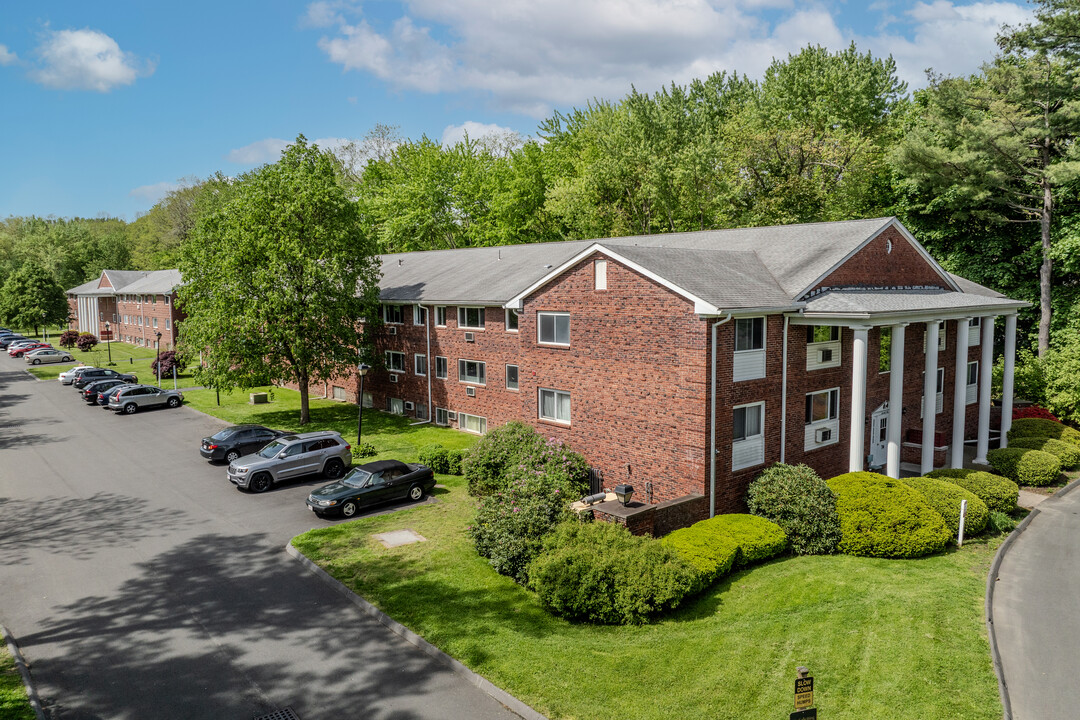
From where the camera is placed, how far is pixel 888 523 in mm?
17656

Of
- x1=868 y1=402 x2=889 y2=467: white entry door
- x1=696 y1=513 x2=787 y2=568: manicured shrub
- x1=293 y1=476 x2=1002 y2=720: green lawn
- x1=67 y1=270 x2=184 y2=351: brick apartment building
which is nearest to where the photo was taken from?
x1=293 y1=476 x2=1002 y2=720: green lawn

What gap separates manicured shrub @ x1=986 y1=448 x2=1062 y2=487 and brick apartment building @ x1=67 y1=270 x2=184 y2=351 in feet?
200

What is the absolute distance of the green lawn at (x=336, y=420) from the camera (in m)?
29.9

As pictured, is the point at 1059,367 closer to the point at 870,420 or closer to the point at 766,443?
the point at 870,420

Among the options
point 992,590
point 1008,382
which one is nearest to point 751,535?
point 992,590

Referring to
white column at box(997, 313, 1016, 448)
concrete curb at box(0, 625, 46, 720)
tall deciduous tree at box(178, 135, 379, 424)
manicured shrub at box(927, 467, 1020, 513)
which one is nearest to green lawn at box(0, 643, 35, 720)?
concrete curb at box(0, 625, 46, 720)

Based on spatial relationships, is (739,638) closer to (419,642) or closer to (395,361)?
(419,642)

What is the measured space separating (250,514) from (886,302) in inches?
836

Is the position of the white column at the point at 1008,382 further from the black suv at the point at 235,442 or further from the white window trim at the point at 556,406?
the black suv at the point at 235,442

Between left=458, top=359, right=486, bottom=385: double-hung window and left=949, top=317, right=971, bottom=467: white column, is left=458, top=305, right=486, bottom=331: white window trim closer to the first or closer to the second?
left=458, top=359, right=486, bottom=385: double-hung window

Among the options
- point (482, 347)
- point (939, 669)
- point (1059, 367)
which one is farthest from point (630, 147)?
point (939, 669)

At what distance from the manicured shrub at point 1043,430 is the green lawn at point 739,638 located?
45.4 ft

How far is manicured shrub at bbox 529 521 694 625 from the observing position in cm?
1412

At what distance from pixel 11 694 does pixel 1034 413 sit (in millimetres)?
38159
